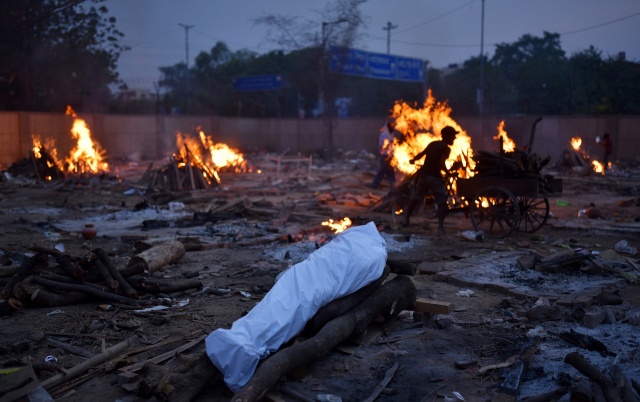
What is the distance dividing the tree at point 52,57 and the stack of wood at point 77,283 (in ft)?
64.4

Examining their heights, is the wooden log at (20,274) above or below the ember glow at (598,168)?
below

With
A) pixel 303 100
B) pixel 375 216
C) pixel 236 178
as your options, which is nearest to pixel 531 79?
pixel 303 100

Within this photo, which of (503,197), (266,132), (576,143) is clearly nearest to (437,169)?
(503,197)

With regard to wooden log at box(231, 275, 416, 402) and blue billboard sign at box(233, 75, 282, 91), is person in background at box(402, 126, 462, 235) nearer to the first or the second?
wooden log at box(231, 275, 416, 402)

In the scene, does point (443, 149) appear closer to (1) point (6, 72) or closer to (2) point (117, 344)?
(2) point (117, 344)

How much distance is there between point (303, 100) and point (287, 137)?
730cm

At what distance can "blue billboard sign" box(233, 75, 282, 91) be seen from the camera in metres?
35.7

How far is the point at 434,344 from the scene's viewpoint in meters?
4.27

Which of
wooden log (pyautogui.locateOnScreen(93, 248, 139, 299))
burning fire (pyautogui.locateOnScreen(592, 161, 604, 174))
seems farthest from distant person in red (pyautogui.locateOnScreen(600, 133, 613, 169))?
wooden log (pyautogui.locateOnScreen(93, 248, 139, 299))

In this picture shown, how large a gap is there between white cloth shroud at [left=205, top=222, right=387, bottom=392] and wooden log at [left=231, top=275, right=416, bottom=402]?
5.9 inches

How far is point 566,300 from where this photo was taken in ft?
16.7

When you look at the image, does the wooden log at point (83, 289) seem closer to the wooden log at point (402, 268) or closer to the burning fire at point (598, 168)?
the wooden log at point (402, 268)

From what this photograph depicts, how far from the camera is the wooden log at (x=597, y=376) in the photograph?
9.91 ft

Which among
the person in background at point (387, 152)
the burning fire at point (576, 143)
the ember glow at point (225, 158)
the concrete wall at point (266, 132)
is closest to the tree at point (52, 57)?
the concrete wall at point (266, 132)
